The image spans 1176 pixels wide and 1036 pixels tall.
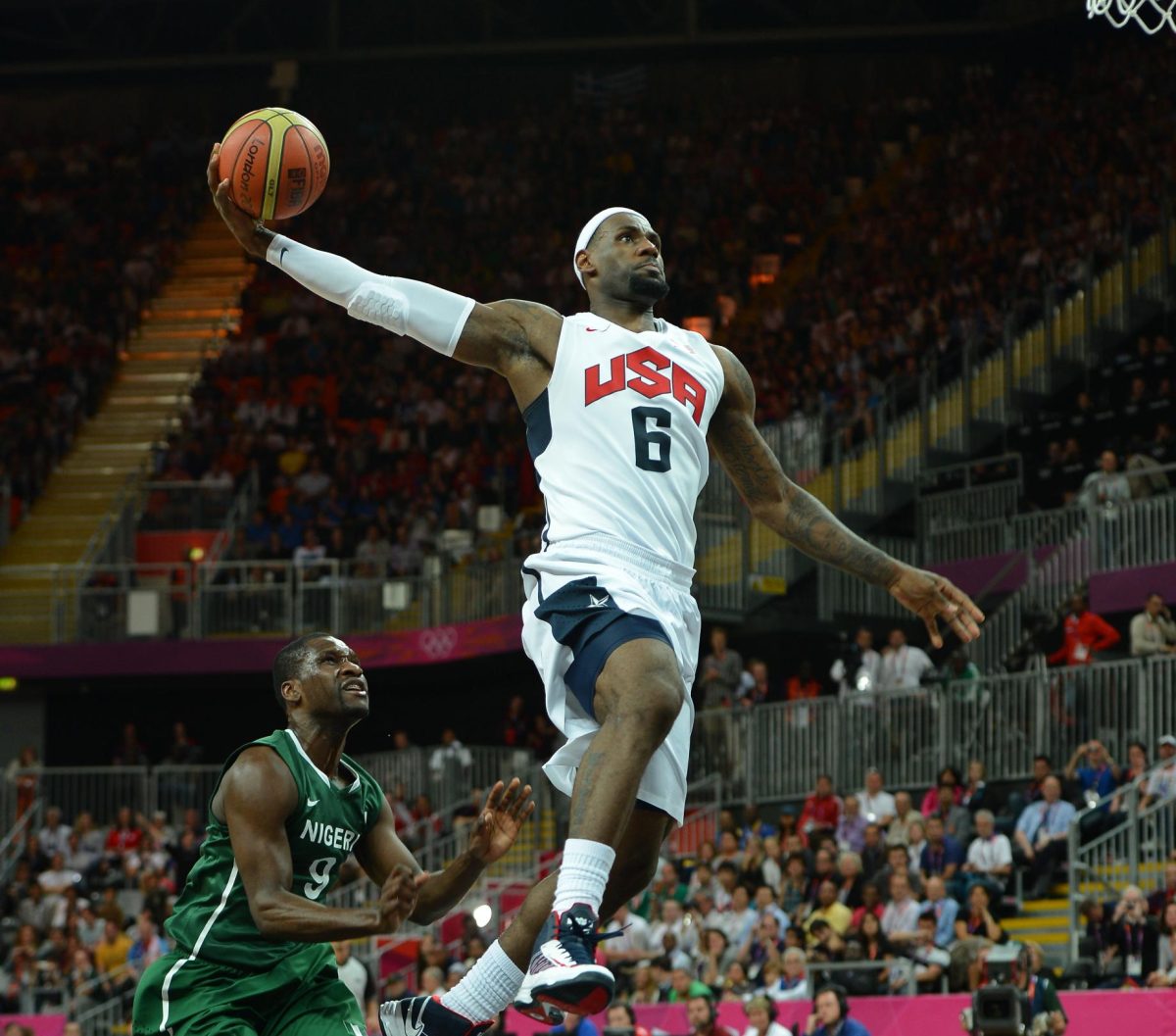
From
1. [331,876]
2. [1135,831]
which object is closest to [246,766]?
[331,876]

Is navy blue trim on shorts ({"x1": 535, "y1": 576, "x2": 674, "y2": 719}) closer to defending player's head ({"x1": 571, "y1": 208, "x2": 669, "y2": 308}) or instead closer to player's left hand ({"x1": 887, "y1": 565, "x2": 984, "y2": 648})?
player's left hand ({"x1": 887, "y1": 565, "x2": 984, "y2": 648})

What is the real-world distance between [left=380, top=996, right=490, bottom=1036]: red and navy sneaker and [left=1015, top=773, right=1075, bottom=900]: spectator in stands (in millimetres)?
13633

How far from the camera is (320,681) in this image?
27.5 feet

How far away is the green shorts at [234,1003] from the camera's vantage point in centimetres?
778

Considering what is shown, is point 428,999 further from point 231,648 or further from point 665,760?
point 231,648

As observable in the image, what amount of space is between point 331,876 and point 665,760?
1.64 m

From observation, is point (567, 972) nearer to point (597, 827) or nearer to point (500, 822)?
point (597, 827)

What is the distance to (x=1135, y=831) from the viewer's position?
19.2 metres

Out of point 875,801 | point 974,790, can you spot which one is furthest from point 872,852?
point 875,801

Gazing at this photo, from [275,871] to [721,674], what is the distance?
19.4 metres

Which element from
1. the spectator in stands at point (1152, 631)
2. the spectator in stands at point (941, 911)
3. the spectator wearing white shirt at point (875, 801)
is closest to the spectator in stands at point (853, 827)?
the spectator wearing white shirt at point (875, 801)

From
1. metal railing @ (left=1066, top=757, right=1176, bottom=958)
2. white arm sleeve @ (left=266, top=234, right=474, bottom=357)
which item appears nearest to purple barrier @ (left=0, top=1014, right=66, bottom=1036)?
metal railing @ (left=1066, top=757, right=1176, bottom=958)

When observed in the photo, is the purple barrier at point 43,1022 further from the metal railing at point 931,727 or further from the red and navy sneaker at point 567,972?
the red and navy sneaker at point 567,972

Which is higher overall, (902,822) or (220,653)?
(220,653)
